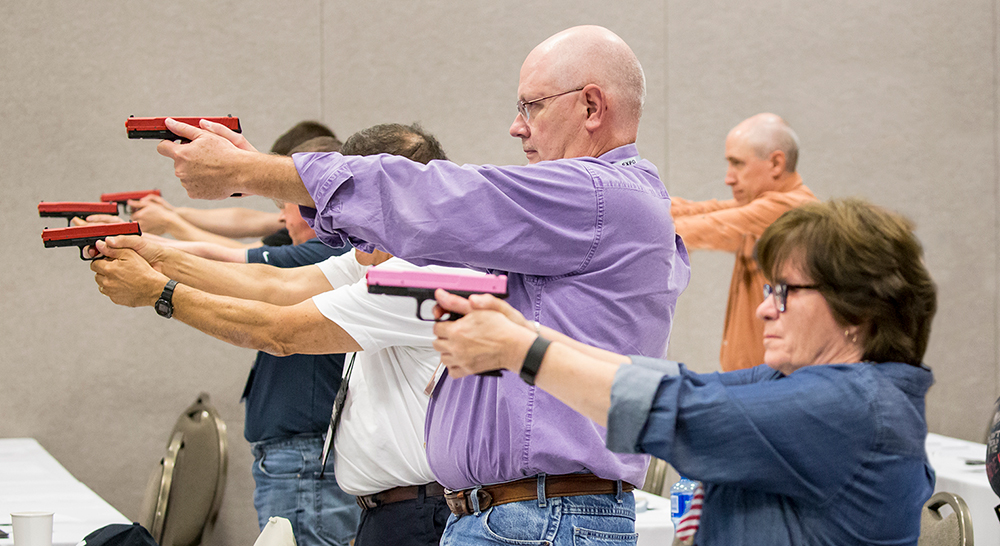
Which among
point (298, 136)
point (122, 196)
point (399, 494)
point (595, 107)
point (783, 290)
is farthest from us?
Answer: point (122, 196)

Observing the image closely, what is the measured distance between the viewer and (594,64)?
1.62 meters

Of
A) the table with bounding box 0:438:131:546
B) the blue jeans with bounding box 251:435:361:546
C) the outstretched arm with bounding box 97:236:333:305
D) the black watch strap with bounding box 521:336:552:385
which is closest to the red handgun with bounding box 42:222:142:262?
the outstretched arm with bounding box 97:236:333:305

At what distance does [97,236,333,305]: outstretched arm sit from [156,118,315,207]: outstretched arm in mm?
928

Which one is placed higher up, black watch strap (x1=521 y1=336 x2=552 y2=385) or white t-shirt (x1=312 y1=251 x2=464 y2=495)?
black watch strap (x1=521 y1=336 x2=552 y2=385)

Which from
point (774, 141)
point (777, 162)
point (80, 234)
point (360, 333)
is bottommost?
point (360, 333)

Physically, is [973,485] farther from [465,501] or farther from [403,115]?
[403,115]

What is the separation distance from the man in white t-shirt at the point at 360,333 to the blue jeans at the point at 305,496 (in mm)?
593

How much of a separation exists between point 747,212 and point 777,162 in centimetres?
42

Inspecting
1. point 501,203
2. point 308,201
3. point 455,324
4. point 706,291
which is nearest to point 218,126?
point 308,201

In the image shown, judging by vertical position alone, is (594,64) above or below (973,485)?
above

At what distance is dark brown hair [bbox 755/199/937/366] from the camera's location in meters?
1.19

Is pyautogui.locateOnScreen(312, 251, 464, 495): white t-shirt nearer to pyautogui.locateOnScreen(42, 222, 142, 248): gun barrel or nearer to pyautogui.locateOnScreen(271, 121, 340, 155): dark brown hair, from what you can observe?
pyautogui.locateOnScreen(42, 222, 142, 248): gun barrel

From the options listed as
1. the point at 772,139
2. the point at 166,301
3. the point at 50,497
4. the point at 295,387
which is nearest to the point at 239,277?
the point at 166,301

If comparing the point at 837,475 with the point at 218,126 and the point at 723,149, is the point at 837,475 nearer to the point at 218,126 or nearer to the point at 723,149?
the point at 218,126
